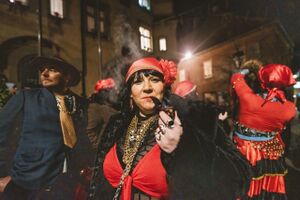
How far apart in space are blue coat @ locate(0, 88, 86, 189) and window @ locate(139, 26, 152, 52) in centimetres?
1825

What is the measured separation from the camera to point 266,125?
3.74 m

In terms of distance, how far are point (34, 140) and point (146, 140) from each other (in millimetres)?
1507

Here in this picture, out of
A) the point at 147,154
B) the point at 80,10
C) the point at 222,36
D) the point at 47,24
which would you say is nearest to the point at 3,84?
the point at 147,154

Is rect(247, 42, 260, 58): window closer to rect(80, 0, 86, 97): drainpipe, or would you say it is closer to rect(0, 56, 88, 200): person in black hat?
rect(80, 0, 86, 97): drainpipe

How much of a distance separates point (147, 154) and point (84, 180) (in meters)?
1.46

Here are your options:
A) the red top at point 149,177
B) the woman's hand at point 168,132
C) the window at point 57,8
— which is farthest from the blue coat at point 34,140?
the window at point 57,8

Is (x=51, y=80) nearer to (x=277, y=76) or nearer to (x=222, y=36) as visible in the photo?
(x=277, y=76)

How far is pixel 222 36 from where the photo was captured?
2452 cm

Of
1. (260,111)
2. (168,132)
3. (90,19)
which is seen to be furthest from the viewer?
(90,19)

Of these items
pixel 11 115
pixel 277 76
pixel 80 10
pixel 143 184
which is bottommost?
pixel 143 184

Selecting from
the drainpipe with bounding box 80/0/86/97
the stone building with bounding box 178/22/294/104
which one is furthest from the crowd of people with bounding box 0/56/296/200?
the stone building with bounding box 178/22/294/104

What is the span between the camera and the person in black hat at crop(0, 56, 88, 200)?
9.24ft

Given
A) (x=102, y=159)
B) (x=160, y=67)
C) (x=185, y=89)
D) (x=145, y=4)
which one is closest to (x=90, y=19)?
(x=145, y=4)

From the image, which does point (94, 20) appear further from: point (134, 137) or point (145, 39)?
point (134, 137)
